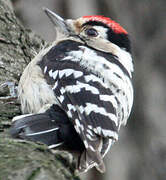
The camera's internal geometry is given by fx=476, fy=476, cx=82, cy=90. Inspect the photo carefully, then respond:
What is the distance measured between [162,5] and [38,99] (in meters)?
4.92

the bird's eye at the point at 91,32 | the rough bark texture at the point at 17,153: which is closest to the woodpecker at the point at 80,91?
the bird's eye at the point at 91,32

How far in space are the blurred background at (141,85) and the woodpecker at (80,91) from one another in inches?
118

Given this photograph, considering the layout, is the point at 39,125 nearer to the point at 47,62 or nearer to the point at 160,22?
the point at 47,62

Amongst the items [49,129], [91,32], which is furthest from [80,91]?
[91,32]

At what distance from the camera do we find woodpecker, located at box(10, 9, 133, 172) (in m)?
2.73

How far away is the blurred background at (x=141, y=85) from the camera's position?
7.25 meters

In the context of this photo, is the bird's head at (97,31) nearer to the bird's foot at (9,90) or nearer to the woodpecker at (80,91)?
the woodpecker at (80,91)

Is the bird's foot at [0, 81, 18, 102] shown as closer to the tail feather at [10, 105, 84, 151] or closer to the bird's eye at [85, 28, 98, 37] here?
the tail feather at [10, 105, 84, 151]

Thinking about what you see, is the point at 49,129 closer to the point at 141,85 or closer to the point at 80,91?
the point at 80,91

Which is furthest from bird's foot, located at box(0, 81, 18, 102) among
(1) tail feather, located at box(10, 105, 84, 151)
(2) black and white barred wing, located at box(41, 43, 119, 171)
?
(1) tail feather, located at box(10, 105, 84, 151)

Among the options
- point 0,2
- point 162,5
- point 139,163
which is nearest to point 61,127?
point 0,2

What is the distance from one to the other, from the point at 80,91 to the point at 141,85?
4775 mm

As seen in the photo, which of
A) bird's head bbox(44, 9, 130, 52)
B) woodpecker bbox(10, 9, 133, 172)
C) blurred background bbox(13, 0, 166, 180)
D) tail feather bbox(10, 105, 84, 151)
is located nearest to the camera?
tail feather bbox(10, 105, 84, 151)

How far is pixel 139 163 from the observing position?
7.45 meters
